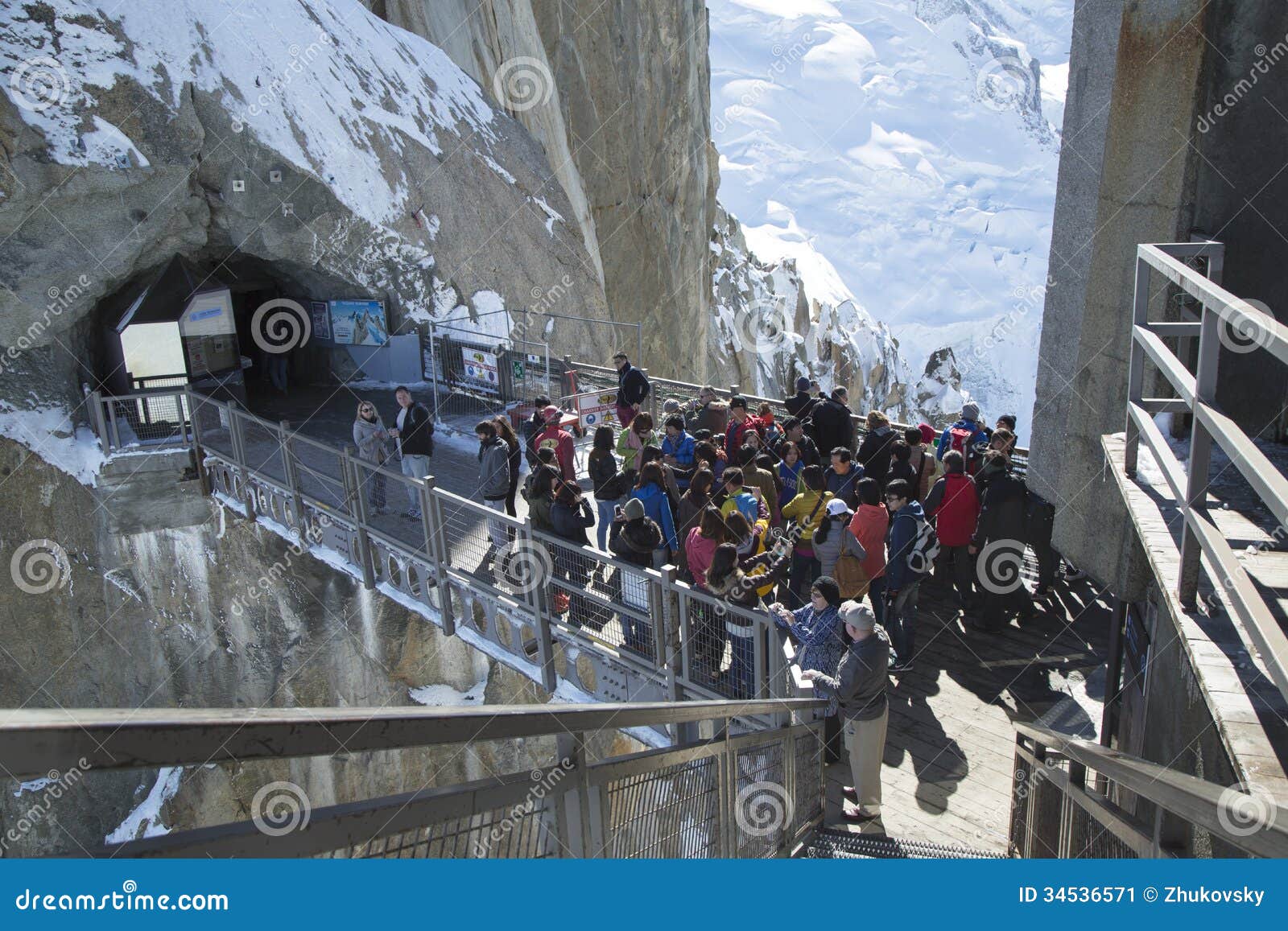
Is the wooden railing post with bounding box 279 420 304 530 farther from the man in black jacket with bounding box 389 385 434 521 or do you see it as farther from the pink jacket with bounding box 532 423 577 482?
the pink jacket with bounding box 532 423 577 482

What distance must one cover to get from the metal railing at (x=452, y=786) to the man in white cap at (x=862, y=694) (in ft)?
6.00

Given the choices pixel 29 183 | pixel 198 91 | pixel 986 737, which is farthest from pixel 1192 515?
pixel 198 91

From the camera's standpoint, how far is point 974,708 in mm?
8211

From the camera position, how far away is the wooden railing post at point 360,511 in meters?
10.9

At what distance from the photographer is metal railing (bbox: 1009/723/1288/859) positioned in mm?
2314

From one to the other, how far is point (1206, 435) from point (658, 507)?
532cm

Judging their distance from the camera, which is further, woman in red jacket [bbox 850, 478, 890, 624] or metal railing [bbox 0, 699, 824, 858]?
woman in red jacket [bbox 850, 478, 890, 624]

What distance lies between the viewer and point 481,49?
25.6m
